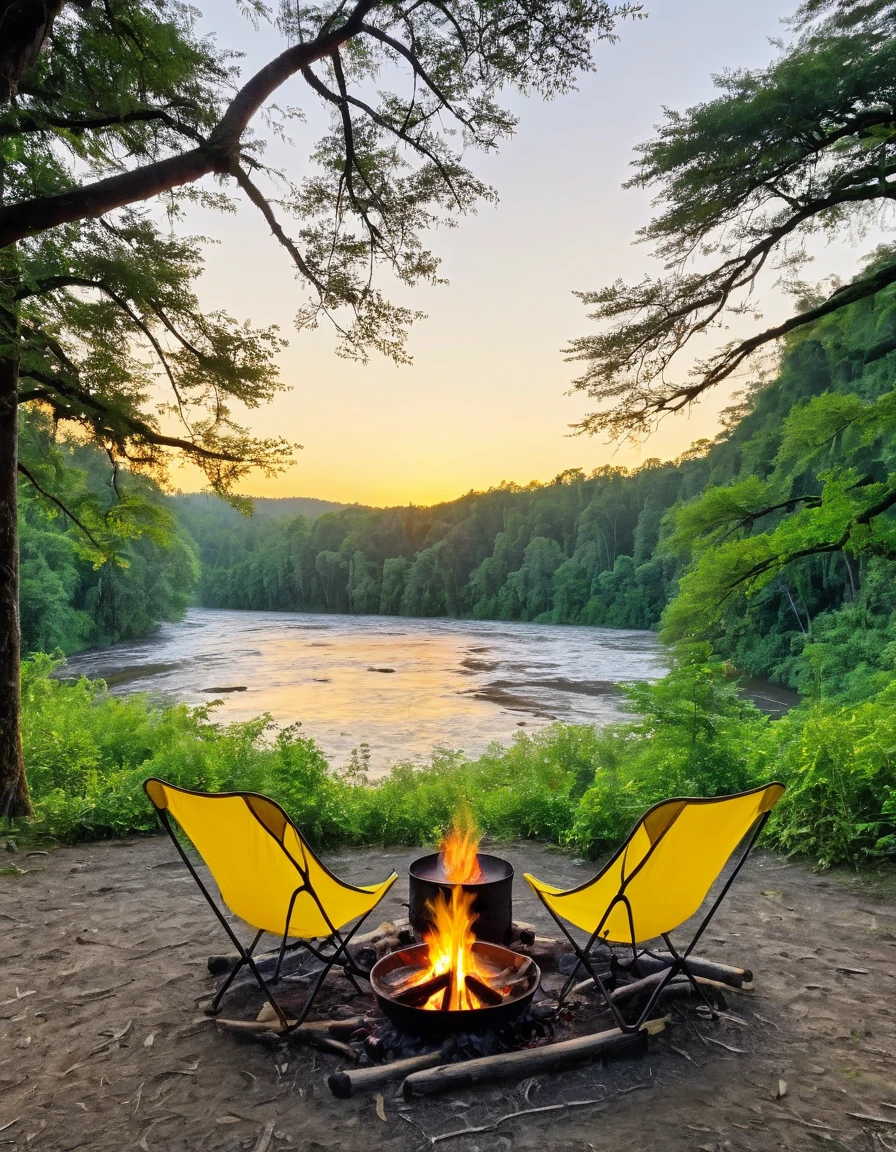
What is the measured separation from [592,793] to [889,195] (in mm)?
6391

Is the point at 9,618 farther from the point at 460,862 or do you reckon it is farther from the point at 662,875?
the point at 662,875

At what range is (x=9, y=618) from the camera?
6094mm

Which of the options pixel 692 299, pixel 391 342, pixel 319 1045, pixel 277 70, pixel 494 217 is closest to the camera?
pixel 319 1045

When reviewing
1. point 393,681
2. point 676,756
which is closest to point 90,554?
point 676,756

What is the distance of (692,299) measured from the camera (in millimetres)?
7922

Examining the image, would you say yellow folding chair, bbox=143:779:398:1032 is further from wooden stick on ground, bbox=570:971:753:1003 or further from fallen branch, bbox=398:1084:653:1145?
wooden stick on ground, bbox=570:971:753:1003

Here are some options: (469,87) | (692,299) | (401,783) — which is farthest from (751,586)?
(469,87)

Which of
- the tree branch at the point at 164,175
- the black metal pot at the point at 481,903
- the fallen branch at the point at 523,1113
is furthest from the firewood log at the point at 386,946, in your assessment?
the tree branch at the point at 164,175

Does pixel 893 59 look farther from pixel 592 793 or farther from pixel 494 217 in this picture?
pixel 592 793

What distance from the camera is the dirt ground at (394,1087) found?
2.07 m

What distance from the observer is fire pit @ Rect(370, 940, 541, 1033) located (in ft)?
8.22

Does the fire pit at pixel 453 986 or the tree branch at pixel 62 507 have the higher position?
the tree branch at pixel 62 507

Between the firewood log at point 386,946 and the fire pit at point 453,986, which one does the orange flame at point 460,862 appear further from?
the firewood log at point 386,946

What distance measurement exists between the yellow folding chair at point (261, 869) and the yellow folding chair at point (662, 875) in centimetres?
87
